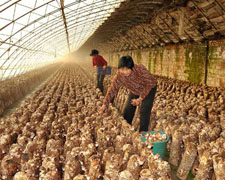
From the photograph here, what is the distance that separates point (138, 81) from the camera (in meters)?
4.91

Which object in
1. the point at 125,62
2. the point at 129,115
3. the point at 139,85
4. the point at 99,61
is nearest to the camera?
the point at 125,62

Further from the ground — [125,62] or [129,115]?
[125,62]

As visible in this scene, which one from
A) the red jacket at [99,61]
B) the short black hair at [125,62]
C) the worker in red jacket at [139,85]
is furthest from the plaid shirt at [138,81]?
the red jacket at [99,61]

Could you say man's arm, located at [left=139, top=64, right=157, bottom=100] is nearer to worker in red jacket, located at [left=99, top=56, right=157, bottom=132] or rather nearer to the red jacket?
worker in red jacket, located at [left=99, top=56, right=157, bottom=132]

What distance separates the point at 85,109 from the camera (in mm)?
6176

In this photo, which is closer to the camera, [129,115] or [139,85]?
[139,85]

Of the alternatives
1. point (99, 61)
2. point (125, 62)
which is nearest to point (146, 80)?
point (125, 62)

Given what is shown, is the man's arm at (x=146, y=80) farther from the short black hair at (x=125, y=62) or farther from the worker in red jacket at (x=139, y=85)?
the short black hair at (x=125, y=62)

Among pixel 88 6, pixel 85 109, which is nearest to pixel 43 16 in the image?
pixel 88 6

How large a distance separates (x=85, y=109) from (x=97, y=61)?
477 cm

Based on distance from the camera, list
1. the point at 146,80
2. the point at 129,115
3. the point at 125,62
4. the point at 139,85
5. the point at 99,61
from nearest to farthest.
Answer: the point at 125,62
the point at 146,80
the point at 139,85
the point at 129,115
the point at 99,61

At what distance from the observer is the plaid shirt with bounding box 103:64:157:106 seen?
480 cm

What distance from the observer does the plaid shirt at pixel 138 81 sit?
480 centimetres

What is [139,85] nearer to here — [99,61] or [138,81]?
[138,81]
